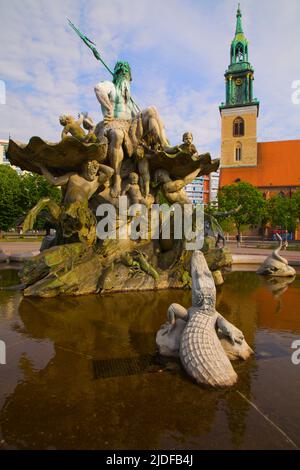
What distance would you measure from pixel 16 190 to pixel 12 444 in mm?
A: 37944

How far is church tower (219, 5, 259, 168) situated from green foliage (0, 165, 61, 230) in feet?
132

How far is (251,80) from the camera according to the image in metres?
65.8

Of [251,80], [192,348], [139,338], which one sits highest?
[251,80]

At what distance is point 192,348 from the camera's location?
313 centimetres

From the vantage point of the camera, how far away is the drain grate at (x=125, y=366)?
10.7 feet

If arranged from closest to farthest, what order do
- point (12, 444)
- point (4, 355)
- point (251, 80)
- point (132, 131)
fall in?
point (12, 444) → point (4, 355) → point (132, 131) → point (251, 80)

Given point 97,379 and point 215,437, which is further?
point 97,379

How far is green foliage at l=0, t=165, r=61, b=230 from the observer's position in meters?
34.8

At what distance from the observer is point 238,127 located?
215 ft

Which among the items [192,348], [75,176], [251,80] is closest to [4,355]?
[192,348]

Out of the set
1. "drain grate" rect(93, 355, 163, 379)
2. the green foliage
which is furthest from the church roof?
"drain grate" rect(93, 355, 163, 379)

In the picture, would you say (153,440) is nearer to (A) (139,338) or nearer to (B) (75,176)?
(A) (139,338)

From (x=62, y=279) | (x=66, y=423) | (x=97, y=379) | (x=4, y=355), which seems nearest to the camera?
(x=66, y=423)

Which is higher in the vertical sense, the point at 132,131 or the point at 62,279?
the point at 132,131
